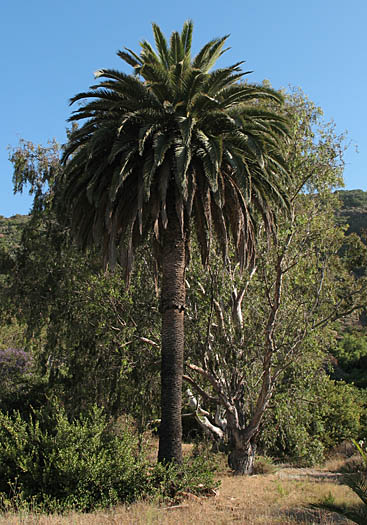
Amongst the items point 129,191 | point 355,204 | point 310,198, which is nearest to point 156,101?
point 129,191

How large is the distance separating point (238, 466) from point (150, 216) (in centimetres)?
966

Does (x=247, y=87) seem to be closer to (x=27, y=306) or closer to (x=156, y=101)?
(x=156, y=101)

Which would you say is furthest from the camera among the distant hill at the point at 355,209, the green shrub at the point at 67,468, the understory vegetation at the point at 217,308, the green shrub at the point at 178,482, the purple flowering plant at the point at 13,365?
the distant hill at the point at 355,209

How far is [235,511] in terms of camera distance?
10.7m

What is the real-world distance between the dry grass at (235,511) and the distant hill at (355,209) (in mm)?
55447

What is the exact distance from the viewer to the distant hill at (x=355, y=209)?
Answer: 71125 millimetres

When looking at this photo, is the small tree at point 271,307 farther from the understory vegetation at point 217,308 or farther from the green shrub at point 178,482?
the green shrub at point 178,482

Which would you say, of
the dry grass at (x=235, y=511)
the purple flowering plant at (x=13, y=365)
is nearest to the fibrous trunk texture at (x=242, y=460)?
the dry grass at (x=235, y=511)

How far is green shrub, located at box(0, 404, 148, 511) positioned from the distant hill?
58.4 m

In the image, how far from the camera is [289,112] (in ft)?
58.6

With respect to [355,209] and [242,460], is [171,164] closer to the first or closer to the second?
[242,460]

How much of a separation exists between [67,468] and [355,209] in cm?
8098

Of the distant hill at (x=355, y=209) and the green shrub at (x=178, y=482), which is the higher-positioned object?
the distant hill at (x=355, y=209)

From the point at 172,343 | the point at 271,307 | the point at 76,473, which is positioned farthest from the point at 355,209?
the point at 76,473
